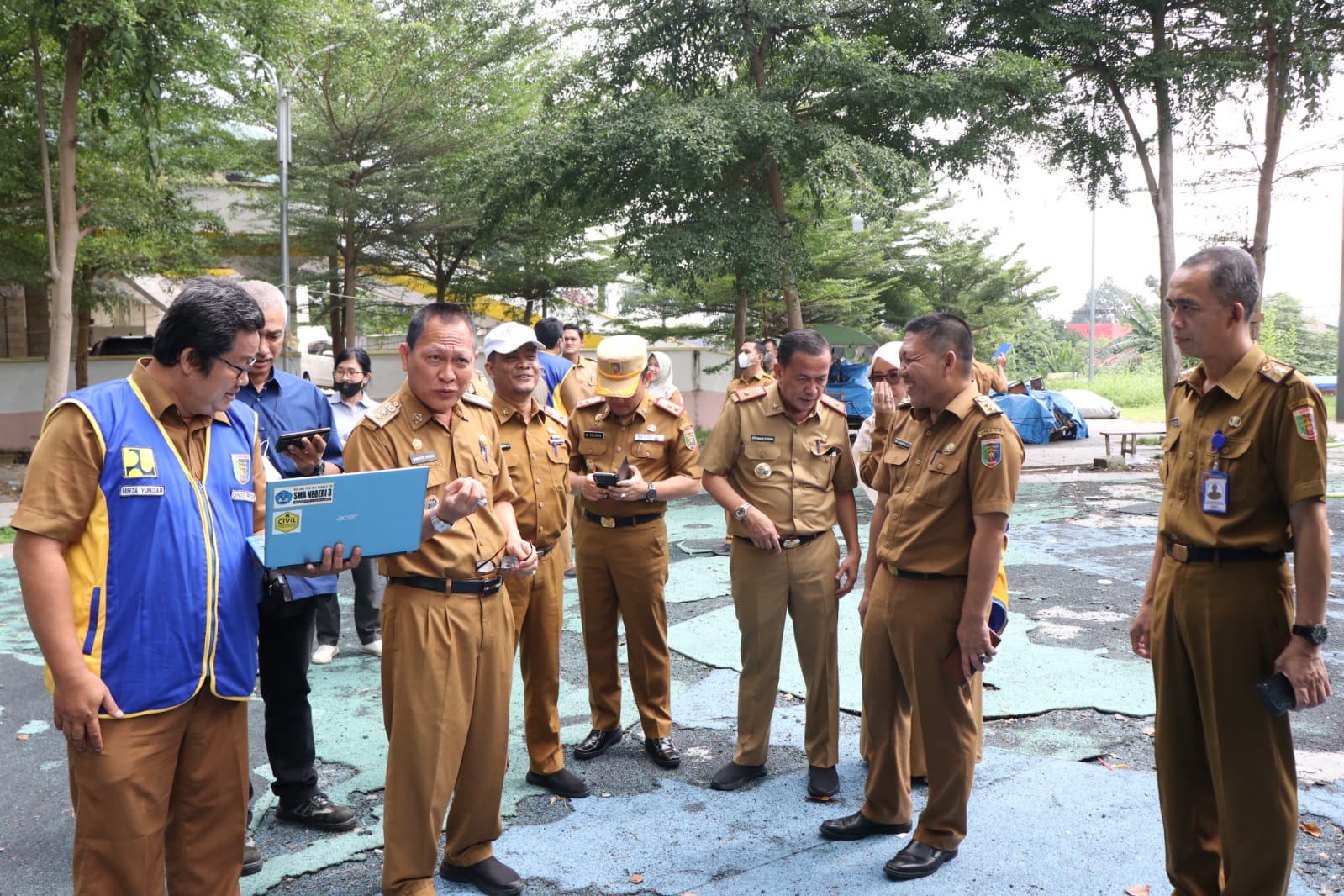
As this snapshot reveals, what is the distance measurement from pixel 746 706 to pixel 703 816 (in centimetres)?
51

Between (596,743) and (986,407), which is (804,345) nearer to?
(986,407)

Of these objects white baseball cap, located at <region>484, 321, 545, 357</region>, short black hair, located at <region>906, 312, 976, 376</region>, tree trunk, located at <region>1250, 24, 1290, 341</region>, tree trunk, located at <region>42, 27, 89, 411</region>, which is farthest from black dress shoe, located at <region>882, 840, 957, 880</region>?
tree trunk, located at <region>1250, 24, 1290, 341</region>

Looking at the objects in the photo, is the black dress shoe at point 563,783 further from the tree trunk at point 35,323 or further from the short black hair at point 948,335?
the tree trunk at point 35,323

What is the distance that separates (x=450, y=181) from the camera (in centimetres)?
1689

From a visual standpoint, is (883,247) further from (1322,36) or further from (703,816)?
(703,816)

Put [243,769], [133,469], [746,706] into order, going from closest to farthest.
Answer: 1. [133,469]
2. [243,769]
3. [746,706]

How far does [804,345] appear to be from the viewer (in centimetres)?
404

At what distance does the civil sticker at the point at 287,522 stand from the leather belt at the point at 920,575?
1904 mm

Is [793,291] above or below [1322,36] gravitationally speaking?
below

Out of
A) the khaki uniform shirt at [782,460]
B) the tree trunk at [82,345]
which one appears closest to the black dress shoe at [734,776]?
the khaki uniform shirt at [782,460]

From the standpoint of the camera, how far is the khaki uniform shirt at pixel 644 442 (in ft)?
14.9

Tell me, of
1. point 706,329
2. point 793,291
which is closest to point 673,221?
point 793,291

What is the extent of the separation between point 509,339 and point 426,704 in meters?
1.66

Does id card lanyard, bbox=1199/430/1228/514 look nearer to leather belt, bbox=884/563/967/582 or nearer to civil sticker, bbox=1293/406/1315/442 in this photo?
civil sticker, bbox=1293/406/1315/442
